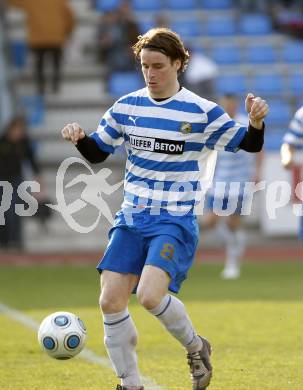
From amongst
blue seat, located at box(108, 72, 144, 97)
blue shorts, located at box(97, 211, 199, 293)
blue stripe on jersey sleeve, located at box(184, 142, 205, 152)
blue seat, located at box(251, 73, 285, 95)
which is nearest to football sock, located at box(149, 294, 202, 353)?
blue shorts, located at box(97, 211, 199, 293)

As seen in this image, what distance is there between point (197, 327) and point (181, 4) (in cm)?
1406

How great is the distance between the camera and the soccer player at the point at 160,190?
7.28 metres

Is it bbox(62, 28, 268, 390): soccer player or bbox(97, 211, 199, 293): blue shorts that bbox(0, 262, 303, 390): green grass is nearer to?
bbox(62, 28, 268, 390): soccer player

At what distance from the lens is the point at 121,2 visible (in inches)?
888

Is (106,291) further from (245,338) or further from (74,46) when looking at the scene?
(74,46)

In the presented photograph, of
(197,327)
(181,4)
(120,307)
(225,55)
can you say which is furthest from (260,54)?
(120,307)

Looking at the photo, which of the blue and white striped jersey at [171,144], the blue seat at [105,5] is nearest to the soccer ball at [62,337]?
the blue and white striped jersey at [171,144]

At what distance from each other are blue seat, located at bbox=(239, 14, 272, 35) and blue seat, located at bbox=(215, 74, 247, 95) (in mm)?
1473

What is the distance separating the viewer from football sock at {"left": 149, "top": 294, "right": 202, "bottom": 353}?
24.0ft

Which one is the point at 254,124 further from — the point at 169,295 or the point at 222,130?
the point at 169,295

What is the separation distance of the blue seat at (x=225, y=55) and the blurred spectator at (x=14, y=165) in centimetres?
535

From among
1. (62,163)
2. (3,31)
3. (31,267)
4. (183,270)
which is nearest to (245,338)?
(183,270)

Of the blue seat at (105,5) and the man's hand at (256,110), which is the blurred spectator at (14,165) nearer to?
the blue seat at (105,5)

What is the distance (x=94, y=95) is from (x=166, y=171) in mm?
15239
